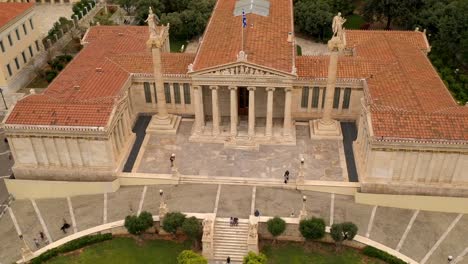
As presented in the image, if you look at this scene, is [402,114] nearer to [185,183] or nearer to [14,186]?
[185,183]

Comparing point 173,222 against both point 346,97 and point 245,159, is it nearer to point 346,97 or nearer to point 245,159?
point 245,159

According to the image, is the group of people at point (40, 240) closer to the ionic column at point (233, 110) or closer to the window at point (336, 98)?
the ionic column at point (233, 110)

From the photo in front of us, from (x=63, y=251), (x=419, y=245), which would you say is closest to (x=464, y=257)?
(x=419, y=245)

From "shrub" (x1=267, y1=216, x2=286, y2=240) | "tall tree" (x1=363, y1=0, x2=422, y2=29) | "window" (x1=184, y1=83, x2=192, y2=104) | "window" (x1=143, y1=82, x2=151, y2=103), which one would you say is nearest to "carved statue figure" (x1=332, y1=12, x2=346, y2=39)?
"window" (x1=184, y1=83, x2=192, y2=104)

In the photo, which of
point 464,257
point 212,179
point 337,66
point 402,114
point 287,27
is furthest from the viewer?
point 287,27

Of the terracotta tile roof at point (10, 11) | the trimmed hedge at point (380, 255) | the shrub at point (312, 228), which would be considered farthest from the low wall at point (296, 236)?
the terracotta tile roof at point (10, 11)

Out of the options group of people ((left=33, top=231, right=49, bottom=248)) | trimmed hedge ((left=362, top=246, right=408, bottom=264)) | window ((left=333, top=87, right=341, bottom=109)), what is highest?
window ((left=333, top=87, right=341, bottom=109))

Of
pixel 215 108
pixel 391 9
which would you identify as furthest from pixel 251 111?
pixel 391 9

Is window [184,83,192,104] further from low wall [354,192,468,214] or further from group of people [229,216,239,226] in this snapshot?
low wall [354,192,468,214]
